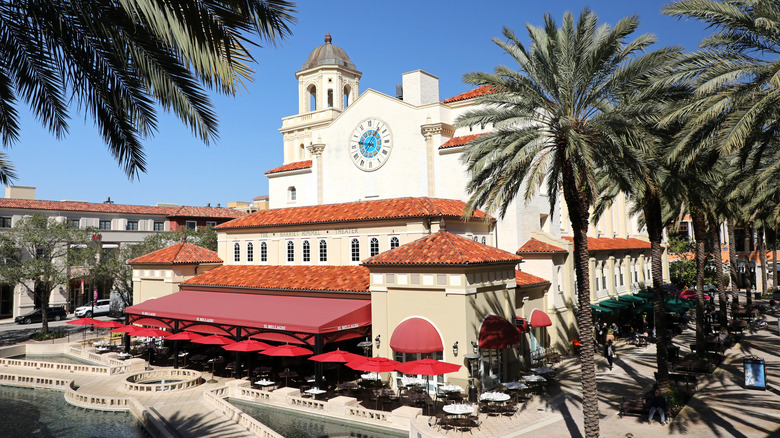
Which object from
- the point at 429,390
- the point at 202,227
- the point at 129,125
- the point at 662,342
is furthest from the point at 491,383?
the point at 202,227

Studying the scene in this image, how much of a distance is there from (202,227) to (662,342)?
202 feet

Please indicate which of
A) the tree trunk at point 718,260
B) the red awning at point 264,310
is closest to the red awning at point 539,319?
the red awning at point 264,310

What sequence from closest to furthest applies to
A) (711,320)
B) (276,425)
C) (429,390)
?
1. (276,425)
2. (429,390)
3. (711,320)

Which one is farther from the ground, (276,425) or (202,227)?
(202,227)

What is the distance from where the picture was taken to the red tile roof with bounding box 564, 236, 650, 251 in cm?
4181

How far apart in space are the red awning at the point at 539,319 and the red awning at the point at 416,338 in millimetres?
8576

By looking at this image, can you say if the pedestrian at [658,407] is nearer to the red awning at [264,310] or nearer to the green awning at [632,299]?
the red awning at [264,310]

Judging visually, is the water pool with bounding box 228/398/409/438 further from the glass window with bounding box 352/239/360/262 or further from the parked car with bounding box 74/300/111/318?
the parked car with bounding box 74/300/111/318

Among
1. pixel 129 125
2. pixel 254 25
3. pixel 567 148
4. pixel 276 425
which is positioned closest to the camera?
pixel 254 25

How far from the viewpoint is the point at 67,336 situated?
148 ft

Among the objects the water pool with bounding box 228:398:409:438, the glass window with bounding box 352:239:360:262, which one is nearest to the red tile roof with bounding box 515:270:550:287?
the glass window with bounding box 352:239:360:262

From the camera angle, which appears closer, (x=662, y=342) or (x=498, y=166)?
(x=498, y=166)

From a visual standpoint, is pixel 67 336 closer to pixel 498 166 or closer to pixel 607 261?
pixel 498 166

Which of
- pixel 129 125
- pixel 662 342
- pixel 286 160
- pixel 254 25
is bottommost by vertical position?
pixel 662 342
